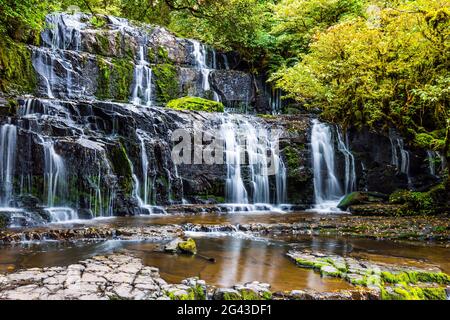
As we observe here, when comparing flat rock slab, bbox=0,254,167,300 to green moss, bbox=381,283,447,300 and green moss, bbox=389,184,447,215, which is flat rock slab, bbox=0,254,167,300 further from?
green moss, bbox=389,184,447,215

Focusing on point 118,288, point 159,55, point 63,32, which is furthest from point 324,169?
point 63,32

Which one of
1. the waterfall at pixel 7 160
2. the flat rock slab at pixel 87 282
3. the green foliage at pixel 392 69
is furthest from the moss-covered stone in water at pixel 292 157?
the flat rock slab at pixel 87 282

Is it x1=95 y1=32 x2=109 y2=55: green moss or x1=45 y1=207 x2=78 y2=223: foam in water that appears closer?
x1=45 y1=207 x2=78 y2=223: foam in water

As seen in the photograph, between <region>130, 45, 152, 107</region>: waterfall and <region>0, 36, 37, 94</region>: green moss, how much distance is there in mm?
4570

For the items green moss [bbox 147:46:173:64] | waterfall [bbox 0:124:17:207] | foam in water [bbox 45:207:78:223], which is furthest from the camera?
green moss [bbox 147:46:173:64]

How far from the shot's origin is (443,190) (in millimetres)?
11383

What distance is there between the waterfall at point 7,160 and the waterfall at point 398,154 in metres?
13.9

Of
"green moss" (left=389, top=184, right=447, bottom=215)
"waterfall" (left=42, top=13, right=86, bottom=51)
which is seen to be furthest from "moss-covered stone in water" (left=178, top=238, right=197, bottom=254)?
"waterfall" (left=42, top=13, right=86, bottom=51)

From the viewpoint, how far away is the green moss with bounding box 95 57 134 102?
17219 mm

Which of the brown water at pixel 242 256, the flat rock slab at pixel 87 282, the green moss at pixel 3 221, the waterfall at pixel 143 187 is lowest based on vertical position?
the brown water at pixel 242 256

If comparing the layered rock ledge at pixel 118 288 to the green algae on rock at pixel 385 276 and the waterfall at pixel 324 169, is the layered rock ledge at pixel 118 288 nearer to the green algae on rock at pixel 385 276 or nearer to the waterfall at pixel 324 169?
the green algae on rock at pixel 385 276

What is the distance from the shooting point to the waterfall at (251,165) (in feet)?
44.8

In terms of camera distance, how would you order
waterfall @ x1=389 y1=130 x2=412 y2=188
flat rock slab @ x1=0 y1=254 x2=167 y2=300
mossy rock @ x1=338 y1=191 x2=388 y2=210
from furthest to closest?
waterfall @ x1=389 y1=130 x2=412 y2=188 < mossy rock @ x1=338 y1=191 x2=388 y2=210 < flat rock slab @ x1=0 y1=254 x2=167 y2=300
